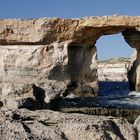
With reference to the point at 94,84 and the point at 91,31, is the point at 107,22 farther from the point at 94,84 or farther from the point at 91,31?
the point at 94,84

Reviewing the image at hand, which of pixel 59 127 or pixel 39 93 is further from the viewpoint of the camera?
pixel 39 93

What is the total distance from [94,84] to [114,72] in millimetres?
65613

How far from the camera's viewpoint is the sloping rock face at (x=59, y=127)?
5.27 metres

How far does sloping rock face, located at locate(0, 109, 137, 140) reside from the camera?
17.3ft

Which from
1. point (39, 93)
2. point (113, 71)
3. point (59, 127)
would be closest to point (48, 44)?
point (39, 93)

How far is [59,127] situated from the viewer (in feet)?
18.7

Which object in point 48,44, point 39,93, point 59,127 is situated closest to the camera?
point 59,127

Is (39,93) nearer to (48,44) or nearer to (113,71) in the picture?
(48,44)

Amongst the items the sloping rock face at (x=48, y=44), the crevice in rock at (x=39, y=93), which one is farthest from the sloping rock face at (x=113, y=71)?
the crevice in rock at (x=39, y=93)

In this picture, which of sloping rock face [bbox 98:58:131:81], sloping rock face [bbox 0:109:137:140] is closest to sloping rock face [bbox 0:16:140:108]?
sloping rock face [bbox 0:109:137:140]

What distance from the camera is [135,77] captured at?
47.1 metres

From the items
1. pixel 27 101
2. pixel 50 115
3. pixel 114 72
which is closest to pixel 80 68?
pixel 27 101

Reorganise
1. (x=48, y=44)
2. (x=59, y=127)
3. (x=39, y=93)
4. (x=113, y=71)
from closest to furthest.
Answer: (x=59, y=127)
(x=39, y=93)
(x=48, y=44)
(x=113, y=71)

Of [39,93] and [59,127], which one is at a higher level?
[59,127]
